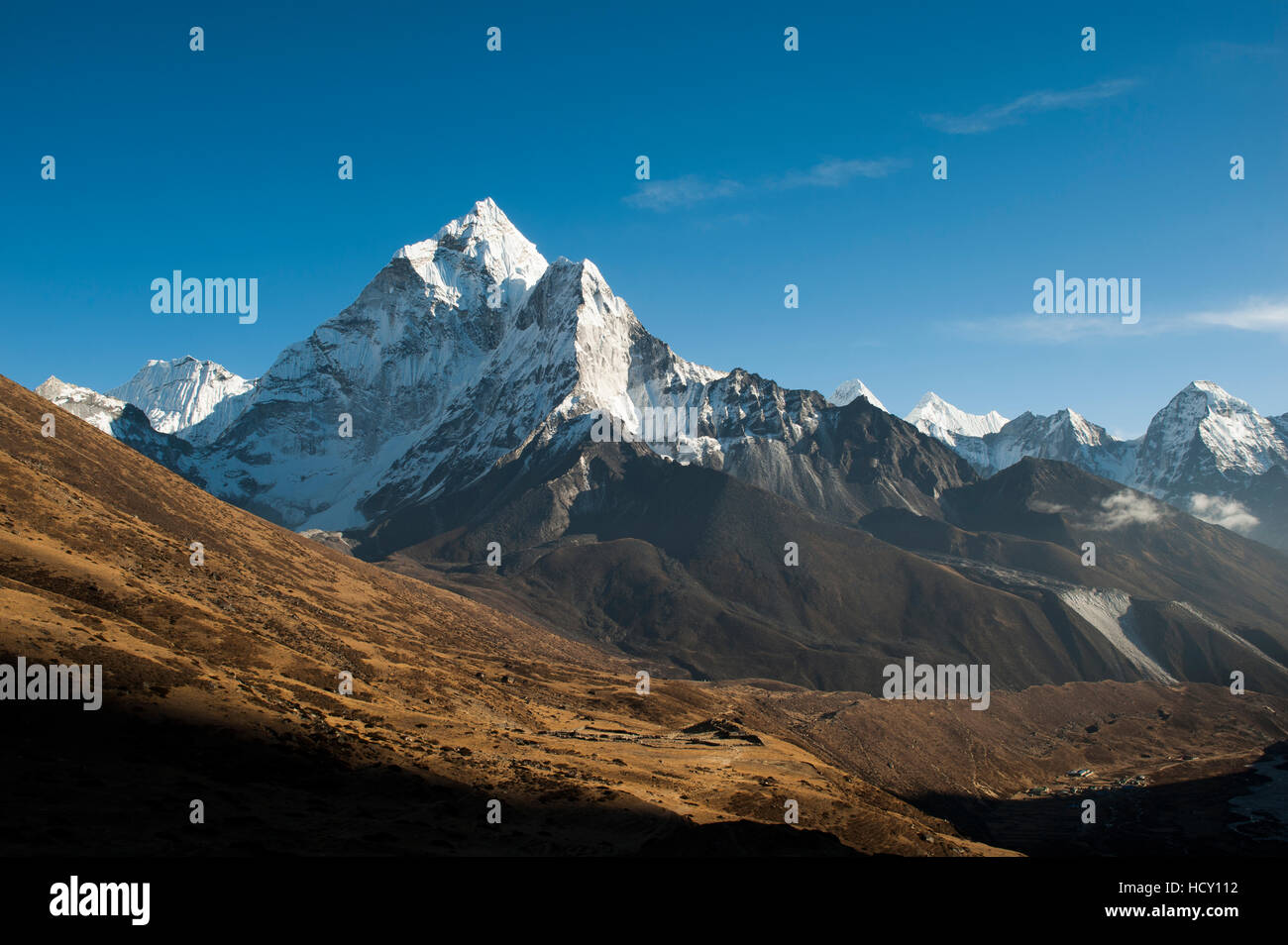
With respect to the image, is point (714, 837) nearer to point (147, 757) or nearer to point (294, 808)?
point (294, 808)

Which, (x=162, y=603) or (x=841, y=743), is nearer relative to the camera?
(x=162, y=603)

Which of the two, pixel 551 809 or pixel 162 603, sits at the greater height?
pixel 162 603
